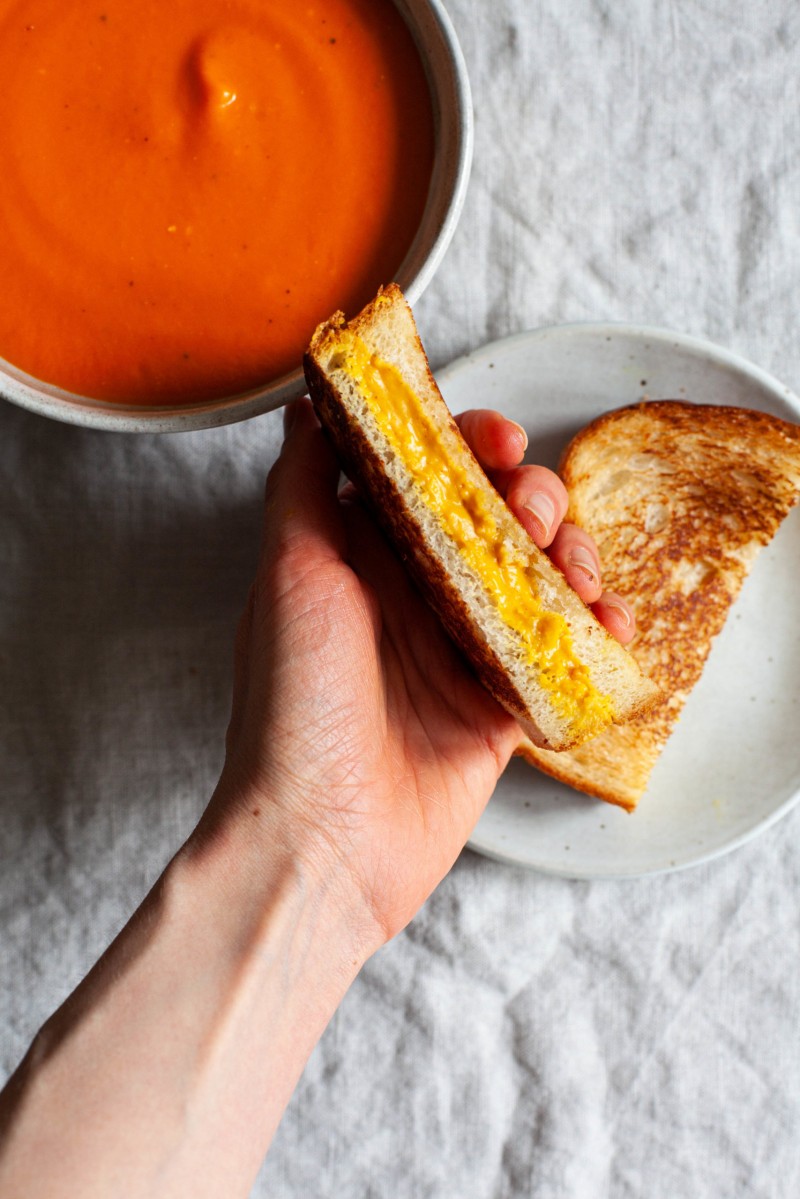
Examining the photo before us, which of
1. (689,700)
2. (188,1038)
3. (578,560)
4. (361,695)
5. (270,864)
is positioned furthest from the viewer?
(689,700)

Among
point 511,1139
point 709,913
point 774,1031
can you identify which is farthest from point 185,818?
point 774,1031

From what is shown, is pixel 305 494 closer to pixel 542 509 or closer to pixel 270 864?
pixel 542 509

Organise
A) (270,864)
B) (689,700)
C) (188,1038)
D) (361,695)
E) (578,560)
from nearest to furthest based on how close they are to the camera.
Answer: (188,1038) < (270,864) < (361,695) < (578,560) < (689,700)

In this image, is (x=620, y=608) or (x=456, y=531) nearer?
(x=456, y=531)

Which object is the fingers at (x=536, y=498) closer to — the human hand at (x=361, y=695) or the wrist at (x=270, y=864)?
the human hand at (x=361, y=695)

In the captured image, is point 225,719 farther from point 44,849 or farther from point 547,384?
point 547,384

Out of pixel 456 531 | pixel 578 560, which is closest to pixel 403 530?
pixel 456 531

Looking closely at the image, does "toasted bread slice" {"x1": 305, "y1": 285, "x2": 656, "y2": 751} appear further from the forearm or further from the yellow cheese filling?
the forearm
